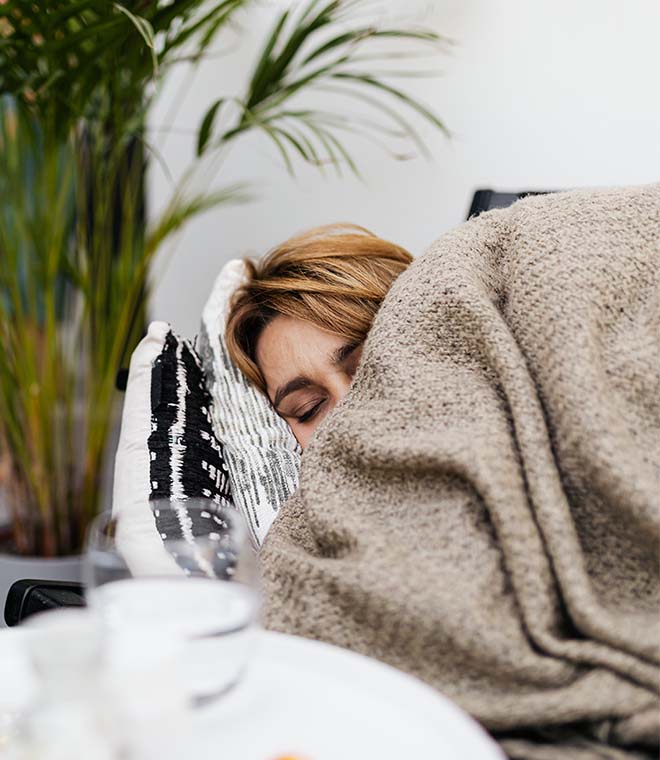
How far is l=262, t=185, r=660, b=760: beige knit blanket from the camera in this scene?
684mm

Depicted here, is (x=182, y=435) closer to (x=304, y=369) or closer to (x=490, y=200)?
(x=304, y=369)

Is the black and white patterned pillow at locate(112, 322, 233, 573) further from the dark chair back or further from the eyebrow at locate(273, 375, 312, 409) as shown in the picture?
the dark chair back

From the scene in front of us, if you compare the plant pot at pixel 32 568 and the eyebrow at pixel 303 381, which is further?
the plant pot at pixel 32 568

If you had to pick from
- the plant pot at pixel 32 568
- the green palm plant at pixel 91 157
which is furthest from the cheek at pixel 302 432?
the plant pot at pixel 32 568

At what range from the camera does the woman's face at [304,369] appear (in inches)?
45.3

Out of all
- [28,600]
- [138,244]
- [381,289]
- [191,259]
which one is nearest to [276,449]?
[381,289]

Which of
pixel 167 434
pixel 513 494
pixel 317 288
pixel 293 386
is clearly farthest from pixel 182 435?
pixel 513 494

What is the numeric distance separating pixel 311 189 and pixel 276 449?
0.94 m

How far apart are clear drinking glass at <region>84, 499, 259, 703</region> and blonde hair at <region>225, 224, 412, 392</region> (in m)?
0.57

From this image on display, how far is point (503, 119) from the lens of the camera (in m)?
1.58

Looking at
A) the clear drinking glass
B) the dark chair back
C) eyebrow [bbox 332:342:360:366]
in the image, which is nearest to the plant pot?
eyebrow [bbox 332:342:360:366]

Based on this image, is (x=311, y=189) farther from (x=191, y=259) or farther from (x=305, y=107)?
(x=191, y=259)

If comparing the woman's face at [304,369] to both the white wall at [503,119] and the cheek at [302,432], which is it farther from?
the white wall at [503,119]

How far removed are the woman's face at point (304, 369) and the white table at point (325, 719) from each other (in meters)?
0.53
